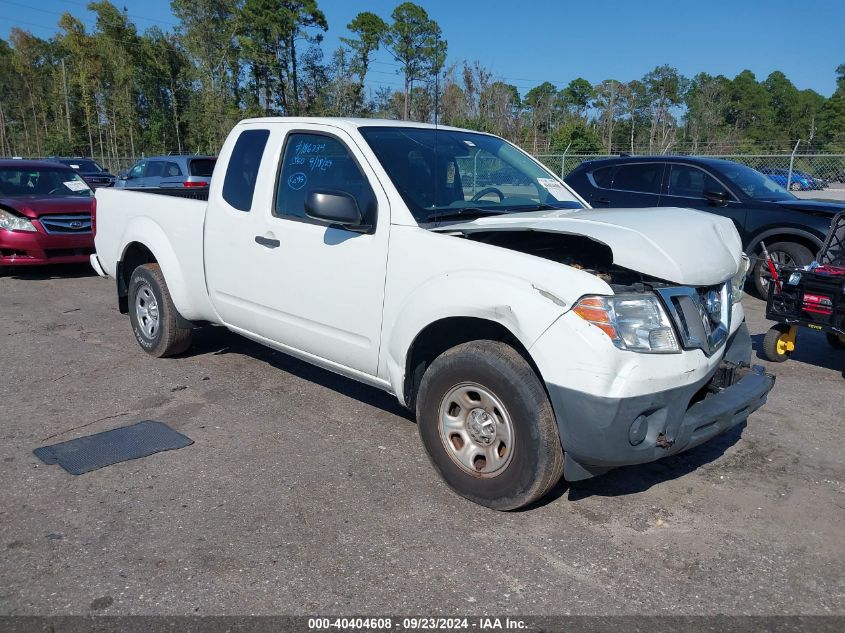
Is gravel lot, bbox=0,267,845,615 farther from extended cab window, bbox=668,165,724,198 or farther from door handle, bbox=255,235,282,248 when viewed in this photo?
extended cab window, bbox=668,165,724,198

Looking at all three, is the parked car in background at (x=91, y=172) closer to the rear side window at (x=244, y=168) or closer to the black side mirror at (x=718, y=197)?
the black side mirror at (x=718, y=197)

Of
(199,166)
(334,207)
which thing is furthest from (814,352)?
(199,166)

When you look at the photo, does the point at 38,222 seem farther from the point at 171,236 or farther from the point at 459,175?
the point at 459,175

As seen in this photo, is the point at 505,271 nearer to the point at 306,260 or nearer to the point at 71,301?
the point at 306,260

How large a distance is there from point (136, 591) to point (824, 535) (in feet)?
10.3

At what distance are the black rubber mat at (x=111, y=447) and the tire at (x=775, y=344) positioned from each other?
506 cm

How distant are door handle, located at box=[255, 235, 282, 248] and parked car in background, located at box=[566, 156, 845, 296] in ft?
21.8

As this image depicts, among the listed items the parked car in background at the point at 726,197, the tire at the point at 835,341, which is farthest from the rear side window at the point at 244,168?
the parked car in background at the point at 726,197

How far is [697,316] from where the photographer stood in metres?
3.33

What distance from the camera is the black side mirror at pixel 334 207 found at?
380 centimetres

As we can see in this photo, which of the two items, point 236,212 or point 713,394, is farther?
point 236,212

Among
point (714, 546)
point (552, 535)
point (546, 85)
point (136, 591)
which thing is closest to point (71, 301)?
point (136, 591)

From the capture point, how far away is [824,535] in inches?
134

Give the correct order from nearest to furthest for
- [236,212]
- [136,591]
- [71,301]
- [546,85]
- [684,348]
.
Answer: [136,591] → [684,348] → [236,212] → [71,301] → [546,85]
